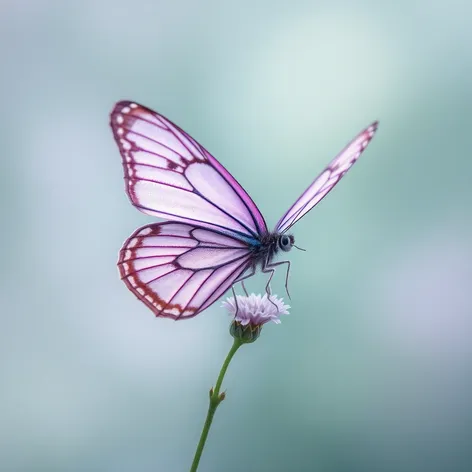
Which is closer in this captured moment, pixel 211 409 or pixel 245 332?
pixel 211 409

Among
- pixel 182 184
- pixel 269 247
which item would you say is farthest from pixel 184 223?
pixel 269 247

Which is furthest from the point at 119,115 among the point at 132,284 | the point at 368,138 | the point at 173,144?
the point at 368,138

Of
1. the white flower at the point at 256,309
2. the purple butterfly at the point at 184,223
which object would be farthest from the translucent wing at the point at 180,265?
the white flower at the point at 256,309

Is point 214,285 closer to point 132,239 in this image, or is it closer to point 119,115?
point 132,239

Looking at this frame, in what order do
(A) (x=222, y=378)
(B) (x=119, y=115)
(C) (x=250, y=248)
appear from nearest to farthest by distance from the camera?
(A) (x=222, y=378)
(B) (x=119, y=115)
(C) (x=250, y=248)

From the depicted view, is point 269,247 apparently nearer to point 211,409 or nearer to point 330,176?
point 330,176

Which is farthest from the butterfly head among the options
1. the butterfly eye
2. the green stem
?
the green stem

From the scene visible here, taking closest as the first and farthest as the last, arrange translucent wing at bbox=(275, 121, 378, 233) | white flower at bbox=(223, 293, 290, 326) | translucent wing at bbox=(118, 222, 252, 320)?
1. translucent wing at bbox=(275, 121, 378, 233)
2. translucent wing at bbox=(118, 222, 252, 320)
3. white flower at bbox=(223, 293, 290, 326)

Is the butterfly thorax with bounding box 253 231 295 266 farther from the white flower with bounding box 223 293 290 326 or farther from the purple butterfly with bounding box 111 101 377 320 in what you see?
the white flower with bounding box 223 293 290 326
